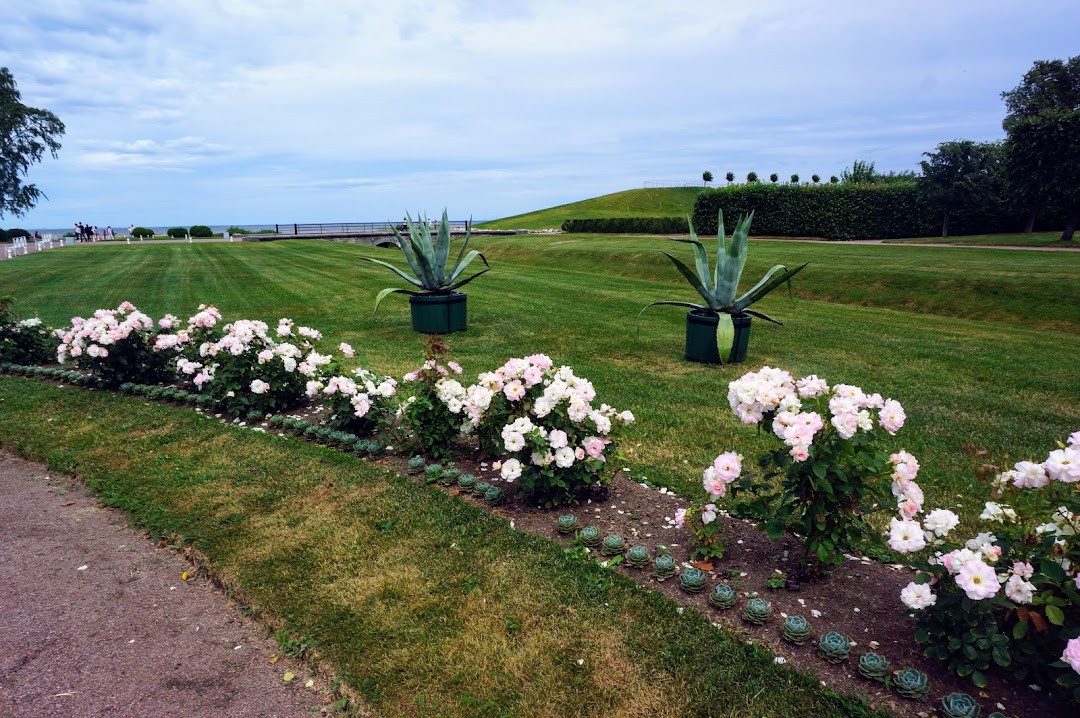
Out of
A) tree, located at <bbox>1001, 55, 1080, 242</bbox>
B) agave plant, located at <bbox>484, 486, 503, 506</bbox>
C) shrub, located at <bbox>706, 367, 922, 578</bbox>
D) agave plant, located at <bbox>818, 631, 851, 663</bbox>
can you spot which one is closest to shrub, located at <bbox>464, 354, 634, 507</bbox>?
agave plant, located at <bbox>484, 486, 503, 506</bbox>

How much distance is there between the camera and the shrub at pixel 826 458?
9.30 feet

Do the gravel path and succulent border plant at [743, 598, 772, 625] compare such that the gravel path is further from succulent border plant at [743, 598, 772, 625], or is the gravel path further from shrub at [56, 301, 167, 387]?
shrub at [56, 301, 167, 387]

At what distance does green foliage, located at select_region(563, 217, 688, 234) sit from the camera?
122 feet

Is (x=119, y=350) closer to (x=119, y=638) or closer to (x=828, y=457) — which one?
(x=119, y=638)

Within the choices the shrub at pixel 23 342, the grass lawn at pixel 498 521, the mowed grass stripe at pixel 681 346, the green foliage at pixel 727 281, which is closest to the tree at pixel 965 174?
the mowed grass stripe at pixel 681 346

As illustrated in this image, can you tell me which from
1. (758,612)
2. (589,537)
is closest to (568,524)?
(589,537)

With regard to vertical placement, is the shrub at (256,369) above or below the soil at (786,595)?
above

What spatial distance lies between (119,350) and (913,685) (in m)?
7.86

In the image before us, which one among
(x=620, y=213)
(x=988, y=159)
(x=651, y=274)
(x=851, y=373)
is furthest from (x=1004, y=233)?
(x=620, y=213)

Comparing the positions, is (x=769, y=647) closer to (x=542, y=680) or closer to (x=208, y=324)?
(x=542, y=680)

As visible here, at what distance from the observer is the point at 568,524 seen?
3.80 m

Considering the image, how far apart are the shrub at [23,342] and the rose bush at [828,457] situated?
9481mm

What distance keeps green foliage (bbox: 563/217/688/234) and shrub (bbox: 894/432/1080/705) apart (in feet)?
114

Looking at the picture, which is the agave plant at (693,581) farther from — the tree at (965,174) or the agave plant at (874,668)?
the tree at (965,174)
